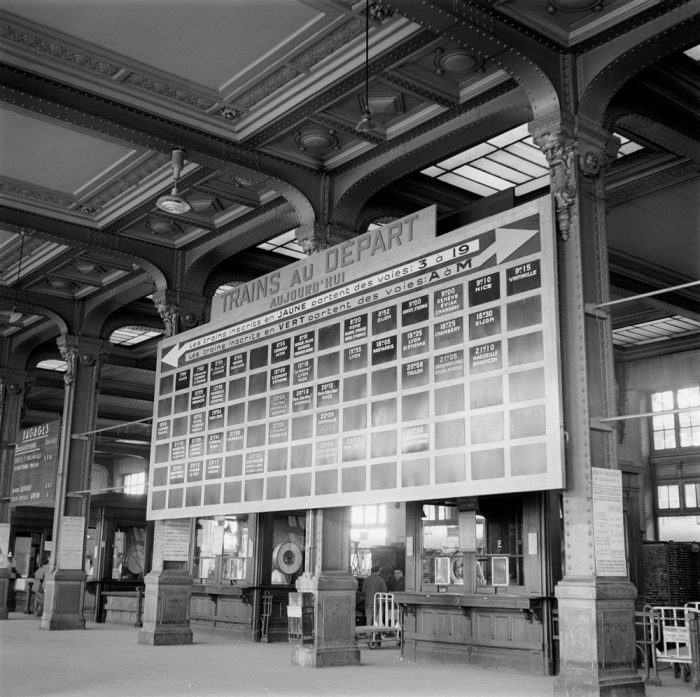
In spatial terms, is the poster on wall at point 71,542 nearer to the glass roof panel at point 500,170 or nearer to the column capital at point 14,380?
the column capital at point 14,380

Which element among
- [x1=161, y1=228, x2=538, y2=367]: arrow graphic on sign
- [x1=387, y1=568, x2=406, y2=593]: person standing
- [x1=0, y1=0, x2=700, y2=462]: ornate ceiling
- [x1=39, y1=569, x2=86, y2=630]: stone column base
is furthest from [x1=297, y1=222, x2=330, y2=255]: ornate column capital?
[x1=387, y1=568, x2=406, y2=593]: person standing

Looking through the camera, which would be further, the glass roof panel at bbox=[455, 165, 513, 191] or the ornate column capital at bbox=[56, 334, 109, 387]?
the ornate column capital at bbox=[56, 334, 109, 387]

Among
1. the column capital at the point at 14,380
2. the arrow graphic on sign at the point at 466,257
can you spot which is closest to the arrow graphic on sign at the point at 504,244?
the arrow graphic on sign at the point at 466,257

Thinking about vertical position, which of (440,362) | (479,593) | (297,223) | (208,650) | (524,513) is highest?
(297,223)

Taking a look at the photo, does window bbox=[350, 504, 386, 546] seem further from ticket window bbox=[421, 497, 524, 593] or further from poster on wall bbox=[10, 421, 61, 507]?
ticket window bbox=[421, 497, 524, 593]

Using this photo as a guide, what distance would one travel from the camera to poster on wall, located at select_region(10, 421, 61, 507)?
18734 millimetres

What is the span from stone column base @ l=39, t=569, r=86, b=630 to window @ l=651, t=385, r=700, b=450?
15229 mm

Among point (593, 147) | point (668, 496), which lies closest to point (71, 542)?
point (593, 147)

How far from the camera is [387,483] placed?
33.7ft

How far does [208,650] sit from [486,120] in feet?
30.7

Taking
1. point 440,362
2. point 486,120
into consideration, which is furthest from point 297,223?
point 440,362

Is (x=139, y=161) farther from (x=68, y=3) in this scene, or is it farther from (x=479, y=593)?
(x=479, y=593)

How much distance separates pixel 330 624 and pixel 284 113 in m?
6.94

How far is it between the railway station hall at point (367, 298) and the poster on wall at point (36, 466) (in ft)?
1.02
